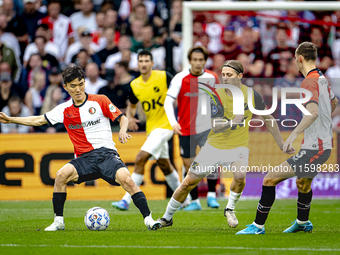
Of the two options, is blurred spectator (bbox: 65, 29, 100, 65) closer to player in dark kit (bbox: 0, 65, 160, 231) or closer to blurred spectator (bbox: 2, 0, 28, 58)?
blurred spectator (bbox: 2, 0, 28, 58)

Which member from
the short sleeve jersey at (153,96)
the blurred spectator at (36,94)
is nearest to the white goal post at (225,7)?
the short sleeve jersey at (153,96)

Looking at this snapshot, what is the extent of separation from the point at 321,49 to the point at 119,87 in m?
4.71

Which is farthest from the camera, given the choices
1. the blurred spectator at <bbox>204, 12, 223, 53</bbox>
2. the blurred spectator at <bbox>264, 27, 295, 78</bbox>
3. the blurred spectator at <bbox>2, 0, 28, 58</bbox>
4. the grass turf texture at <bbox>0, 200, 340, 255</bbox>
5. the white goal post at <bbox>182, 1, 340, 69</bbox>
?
the blurred spectator at <bbox>2, 0, 28, 58</bbox>

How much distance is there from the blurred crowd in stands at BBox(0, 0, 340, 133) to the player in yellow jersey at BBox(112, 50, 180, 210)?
2219mm

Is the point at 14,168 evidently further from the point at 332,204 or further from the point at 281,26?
the point at 281,26

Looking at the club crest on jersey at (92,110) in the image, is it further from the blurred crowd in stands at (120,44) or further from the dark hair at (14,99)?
the dark hair at (14,99)

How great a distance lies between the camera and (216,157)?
606cm

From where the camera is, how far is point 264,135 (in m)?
10.4

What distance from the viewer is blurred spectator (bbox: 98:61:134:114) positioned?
36.5ft

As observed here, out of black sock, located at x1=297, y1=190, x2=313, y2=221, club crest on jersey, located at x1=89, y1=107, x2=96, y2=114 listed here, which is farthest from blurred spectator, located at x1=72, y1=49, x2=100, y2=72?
black sock, located at x1=297, y1=190, x2=313, y2=221

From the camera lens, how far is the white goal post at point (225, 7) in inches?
392

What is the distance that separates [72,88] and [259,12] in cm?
629

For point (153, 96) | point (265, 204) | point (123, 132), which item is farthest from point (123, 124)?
point (153, 96)

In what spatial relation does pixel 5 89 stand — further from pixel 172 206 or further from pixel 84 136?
pixel 172 206
